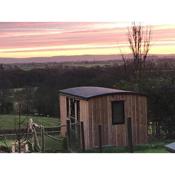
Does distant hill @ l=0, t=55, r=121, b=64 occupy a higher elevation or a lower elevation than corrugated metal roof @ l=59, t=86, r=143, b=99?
higher

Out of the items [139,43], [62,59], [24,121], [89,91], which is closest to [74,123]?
[89,91]

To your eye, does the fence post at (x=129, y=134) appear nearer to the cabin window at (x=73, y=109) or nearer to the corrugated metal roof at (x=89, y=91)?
the corrugated metal roof at (x=89, y=91)

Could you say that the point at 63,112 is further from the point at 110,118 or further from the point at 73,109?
the point at 110,118

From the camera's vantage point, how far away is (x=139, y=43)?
12.3 feet

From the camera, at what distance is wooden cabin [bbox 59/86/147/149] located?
11.7 feet

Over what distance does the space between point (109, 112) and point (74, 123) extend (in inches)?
11.8

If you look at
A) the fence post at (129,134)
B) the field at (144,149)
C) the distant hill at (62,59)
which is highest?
the distant hill at (62,59)

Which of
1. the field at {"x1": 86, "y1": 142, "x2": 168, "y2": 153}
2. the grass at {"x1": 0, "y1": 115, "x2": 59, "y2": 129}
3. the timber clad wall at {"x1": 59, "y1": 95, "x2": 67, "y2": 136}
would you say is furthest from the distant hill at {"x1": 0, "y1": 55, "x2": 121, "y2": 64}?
the field at {"x1": 86, "y1": 142, "x2": 168, "y2": 153}

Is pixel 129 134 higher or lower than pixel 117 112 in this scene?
lower

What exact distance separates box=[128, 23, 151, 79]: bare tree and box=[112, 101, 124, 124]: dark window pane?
1.00ft

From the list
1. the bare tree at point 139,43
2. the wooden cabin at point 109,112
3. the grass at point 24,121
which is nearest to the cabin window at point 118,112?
the wooden cabin at point 109,112

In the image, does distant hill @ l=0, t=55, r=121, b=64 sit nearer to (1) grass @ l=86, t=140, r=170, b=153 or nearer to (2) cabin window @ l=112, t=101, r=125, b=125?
(2) cabin window @ l=112, t=101, r=125, b=125

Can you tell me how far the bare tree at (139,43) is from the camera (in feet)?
12.0
